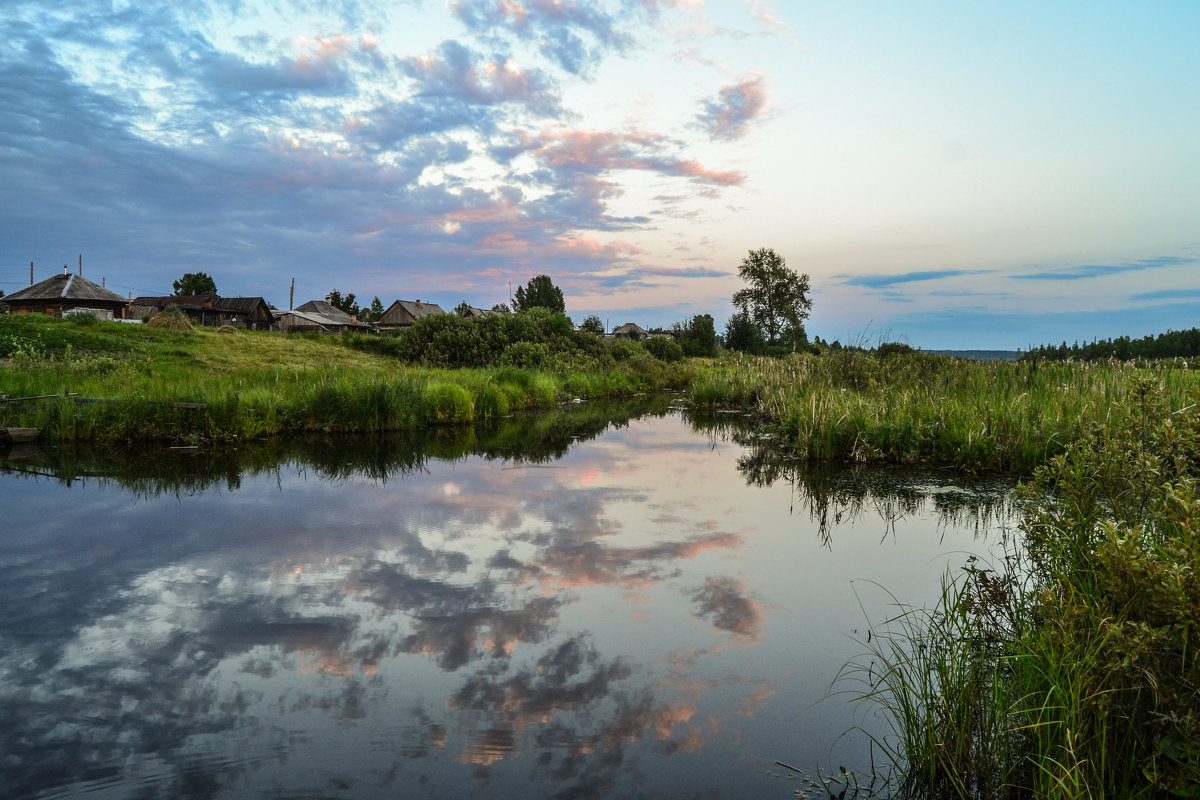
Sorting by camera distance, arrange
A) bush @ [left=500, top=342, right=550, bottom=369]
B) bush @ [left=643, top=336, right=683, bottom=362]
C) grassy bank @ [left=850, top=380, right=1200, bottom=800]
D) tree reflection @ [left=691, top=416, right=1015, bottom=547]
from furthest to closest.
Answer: bush @ [left=643, top=336, right=683, bottom=362] → bush @ [left=500, top=342, right=550, bottom=369] → tree reflection @ [left=691, top=416, right=1015, bottom=547] → grassy bank @ [left=850, top=380, right=1200, bottom=800]

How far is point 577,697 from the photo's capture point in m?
4.28

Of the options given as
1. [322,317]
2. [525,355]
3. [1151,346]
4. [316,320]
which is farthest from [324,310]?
[1151,346]

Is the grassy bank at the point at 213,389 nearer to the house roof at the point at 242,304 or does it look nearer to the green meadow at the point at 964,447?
the green meadow at the point at 964,447

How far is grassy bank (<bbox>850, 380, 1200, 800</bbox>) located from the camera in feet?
8.64

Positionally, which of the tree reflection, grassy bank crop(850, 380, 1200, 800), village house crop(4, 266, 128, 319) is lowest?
the tree reflection

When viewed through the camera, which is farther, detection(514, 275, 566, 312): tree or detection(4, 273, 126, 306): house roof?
detection(514, 275, 566, 312): tree

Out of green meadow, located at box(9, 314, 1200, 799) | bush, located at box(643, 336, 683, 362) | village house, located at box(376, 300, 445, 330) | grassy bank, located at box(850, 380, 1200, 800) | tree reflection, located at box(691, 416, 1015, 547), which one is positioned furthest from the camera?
village house, located at box(376, 300, 445, 330)

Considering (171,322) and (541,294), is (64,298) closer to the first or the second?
(171,322)

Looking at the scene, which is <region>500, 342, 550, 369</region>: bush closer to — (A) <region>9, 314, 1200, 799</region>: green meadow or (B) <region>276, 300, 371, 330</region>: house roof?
(A) <region>9, 314, 1200, 799</region>: green meadow

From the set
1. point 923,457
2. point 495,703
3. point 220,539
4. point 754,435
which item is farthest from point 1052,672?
point 754,435

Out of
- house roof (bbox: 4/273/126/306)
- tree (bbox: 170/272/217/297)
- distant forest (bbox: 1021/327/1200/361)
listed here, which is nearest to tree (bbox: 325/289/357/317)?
tree (bbox: 170/272/217/297)

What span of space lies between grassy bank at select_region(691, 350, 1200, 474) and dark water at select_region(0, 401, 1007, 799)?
144 cm

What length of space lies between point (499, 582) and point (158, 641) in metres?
2.76

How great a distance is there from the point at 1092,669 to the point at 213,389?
17674mm
